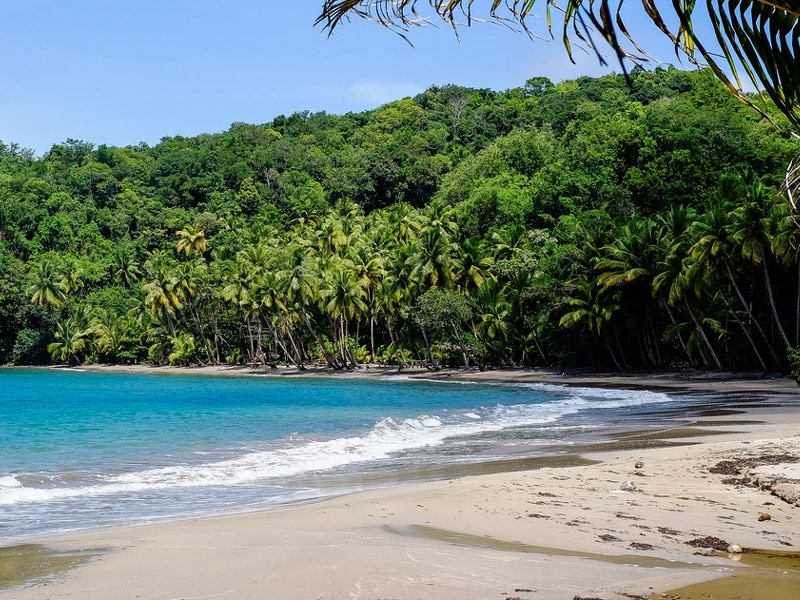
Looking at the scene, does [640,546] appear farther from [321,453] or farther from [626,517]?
[321,453]

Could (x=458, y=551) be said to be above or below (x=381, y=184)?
below

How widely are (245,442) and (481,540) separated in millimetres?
12387

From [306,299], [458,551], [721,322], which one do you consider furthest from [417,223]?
[458,551]

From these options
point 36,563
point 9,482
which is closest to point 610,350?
point 9,482

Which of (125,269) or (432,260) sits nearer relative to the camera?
(432,260)

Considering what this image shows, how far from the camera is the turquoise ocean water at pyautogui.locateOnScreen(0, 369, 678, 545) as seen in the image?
37.6 ft

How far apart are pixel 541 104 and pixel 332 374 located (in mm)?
45970

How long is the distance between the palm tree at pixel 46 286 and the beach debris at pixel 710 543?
76967 mm

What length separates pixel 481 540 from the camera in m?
7.61

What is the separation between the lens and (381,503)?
9.74 metres

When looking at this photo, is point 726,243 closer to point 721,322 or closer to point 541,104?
point 721,322

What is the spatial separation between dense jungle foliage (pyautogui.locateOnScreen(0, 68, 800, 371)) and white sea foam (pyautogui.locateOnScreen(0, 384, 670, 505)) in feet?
39.5

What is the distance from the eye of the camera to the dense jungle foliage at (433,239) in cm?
3806

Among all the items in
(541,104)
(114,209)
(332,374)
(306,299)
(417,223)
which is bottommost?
(332,374)
